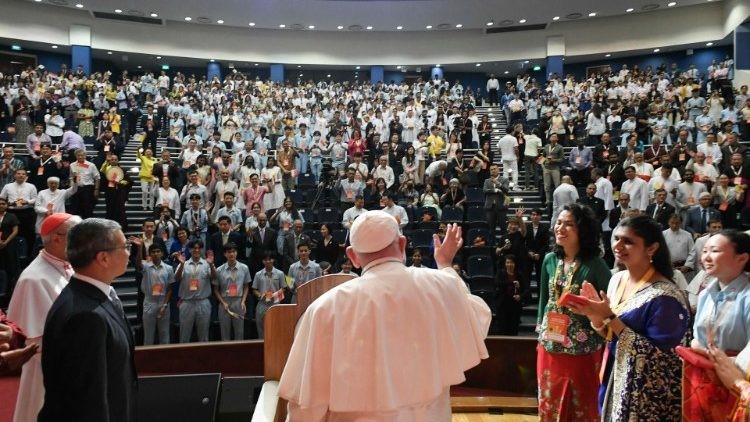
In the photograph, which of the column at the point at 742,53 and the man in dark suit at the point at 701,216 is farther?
the column at the point at 742,53

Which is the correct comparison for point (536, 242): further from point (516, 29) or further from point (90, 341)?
point (516, 29)

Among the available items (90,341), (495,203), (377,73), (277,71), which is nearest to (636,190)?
(495,203)

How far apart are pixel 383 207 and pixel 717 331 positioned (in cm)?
681

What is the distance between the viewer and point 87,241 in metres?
2.11

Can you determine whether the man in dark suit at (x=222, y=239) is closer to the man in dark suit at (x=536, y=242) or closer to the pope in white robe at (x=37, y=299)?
the man in dark suit at (x=536, y=242)

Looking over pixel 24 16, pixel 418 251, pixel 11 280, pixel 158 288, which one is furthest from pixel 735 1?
pixel 24 16

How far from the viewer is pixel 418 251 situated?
303 inches

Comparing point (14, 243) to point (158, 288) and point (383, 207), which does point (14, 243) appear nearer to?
point (158, 288)

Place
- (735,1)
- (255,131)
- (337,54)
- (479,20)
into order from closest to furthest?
(255,131), (735,1), (479,20), (337,54)

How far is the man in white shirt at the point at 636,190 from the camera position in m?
9.20

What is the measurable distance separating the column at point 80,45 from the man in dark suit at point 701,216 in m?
21.1

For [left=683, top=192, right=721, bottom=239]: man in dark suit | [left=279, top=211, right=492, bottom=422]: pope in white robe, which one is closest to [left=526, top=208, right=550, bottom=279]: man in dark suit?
[left=683, top=192, right=721, bottom=239]: man in dark suit

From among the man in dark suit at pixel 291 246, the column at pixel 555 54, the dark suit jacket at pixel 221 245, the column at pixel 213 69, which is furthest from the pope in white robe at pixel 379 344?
the column at pixel 213 69

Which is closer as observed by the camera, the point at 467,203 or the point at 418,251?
the point at 418,251
